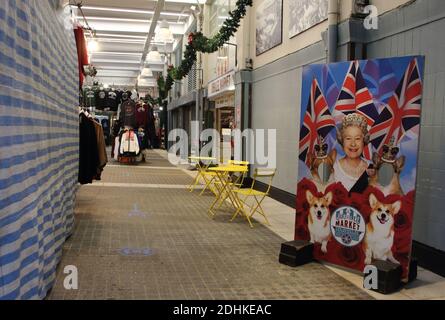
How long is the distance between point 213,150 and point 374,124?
9553 mm

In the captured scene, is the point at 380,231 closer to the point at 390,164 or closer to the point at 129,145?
the point at 390,164

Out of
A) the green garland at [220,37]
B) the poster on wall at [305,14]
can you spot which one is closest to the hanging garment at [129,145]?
the green garland at [220,37]

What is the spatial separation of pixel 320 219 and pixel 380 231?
0.63 m

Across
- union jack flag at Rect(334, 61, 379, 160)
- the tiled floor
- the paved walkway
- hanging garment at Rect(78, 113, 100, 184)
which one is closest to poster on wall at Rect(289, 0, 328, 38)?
union jack flag at Rect(334, 61, 379, 160)

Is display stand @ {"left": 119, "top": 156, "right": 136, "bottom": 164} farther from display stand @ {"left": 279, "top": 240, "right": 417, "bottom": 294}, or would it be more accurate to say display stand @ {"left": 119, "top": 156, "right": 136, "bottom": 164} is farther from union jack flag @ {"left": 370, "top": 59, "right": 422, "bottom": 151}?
union jack flag @ {"left": 370, "top": 59, "right": 422, "bottom": 151}

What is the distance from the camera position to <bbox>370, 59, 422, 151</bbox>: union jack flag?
366cm

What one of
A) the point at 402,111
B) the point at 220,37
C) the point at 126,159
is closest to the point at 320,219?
the point at 402,111

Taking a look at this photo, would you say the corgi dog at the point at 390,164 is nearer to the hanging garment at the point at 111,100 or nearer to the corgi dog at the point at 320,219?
the corgi dog at the point at 320,219

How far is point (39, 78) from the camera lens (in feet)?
9.34

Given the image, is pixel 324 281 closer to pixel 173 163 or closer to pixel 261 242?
pixel 261 242


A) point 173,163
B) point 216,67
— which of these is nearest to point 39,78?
point 216,67

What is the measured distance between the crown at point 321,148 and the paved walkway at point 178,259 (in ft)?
3.38

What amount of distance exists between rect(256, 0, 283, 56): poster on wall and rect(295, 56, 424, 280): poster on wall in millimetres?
3795

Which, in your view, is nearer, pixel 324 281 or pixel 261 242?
pixel 324 281
